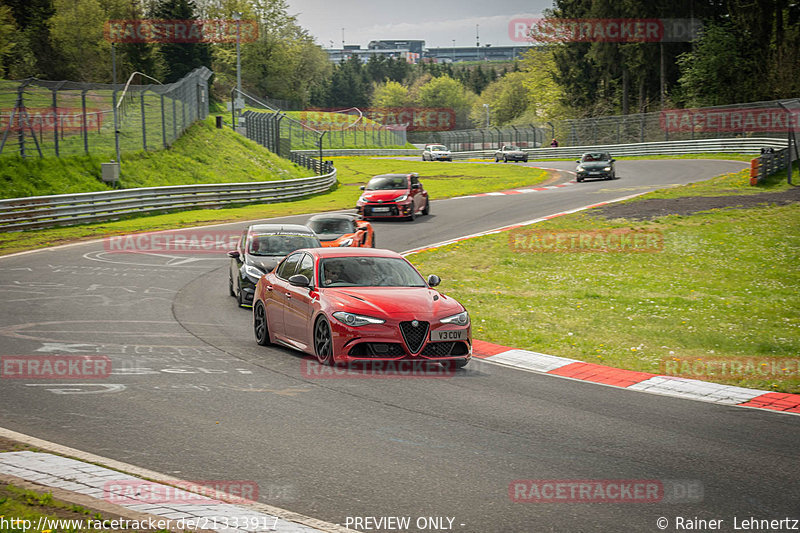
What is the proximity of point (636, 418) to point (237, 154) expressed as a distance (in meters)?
41.6

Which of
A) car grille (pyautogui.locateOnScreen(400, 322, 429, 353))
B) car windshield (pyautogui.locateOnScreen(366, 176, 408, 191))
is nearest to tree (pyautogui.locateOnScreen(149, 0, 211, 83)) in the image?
car windshield (pyautogui.locateOnScreen(366, 176, 408, 191))

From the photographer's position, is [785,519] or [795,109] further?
[795,109]

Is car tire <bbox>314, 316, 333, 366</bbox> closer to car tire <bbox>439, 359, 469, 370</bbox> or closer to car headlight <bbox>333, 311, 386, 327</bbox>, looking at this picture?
car headlight <bbox>333, 311, 386, 327</bbox>

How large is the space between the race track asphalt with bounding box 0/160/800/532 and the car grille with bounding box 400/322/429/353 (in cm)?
43

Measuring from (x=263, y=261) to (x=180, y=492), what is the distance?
33.4ft

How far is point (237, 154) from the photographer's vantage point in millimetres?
47656

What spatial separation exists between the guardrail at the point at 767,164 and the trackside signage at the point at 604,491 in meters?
28.8

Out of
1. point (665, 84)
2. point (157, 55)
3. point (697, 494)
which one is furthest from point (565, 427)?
point (157, 55)

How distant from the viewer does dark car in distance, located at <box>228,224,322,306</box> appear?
50.8 feet

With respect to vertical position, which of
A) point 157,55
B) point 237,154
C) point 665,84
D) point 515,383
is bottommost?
point 515,383

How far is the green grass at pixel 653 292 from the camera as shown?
41.2 feet

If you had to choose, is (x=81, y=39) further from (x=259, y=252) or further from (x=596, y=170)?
(x=259, y=252)

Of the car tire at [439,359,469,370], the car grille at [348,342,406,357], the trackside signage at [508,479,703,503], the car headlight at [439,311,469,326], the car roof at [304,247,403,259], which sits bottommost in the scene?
the car tire at [439,359,469,370]

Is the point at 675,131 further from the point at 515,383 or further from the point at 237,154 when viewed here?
the point at 515,383
